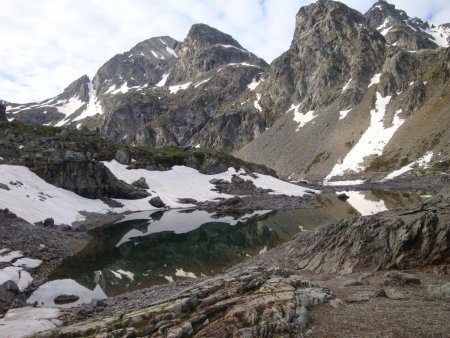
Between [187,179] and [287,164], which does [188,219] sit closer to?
[187,179]

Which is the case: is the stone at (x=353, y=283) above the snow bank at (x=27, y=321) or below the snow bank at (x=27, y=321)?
above

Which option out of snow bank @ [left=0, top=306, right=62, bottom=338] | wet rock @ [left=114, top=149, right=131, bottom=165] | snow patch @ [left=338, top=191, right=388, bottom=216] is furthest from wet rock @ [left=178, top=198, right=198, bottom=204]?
snow bank @ [left=0, top=306, right=62, bottom=338]

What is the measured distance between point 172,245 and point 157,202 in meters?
31.3

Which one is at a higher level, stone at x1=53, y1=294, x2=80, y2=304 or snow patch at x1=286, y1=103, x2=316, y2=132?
snow patch at x1=286, y1=103, x2=316, y2=132

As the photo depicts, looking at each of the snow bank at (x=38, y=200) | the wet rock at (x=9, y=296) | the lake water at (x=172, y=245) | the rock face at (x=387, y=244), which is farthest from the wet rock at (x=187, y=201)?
the wet rock at (x=9, y=296)

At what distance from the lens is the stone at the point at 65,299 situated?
92.7ft

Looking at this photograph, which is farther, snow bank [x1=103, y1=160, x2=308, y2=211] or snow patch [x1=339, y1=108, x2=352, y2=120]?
snow patch [x1=339, y1=108, x2=352, y2=120]

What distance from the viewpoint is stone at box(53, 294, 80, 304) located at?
2827 centimetres

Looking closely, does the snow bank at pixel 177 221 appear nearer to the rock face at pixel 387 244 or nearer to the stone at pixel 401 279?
the rock face at pixel 387 244

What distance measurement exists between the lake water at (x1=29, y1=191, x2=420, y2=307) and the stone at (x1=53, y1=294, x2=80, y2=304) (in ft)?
1.27

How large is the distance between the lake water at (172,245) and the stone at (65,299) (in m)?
0.39

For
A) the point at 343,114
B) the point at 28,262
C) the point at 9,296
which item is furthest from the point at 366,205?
the point at 343,114

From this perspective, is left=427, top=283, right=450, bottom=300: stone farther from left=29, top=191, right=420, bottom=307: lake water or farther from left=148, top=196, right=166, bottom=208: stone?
left=148, top=196, right=166, bottom=208: stone

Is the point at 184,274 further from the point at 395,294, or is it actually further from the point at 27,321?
the point at 395,294
